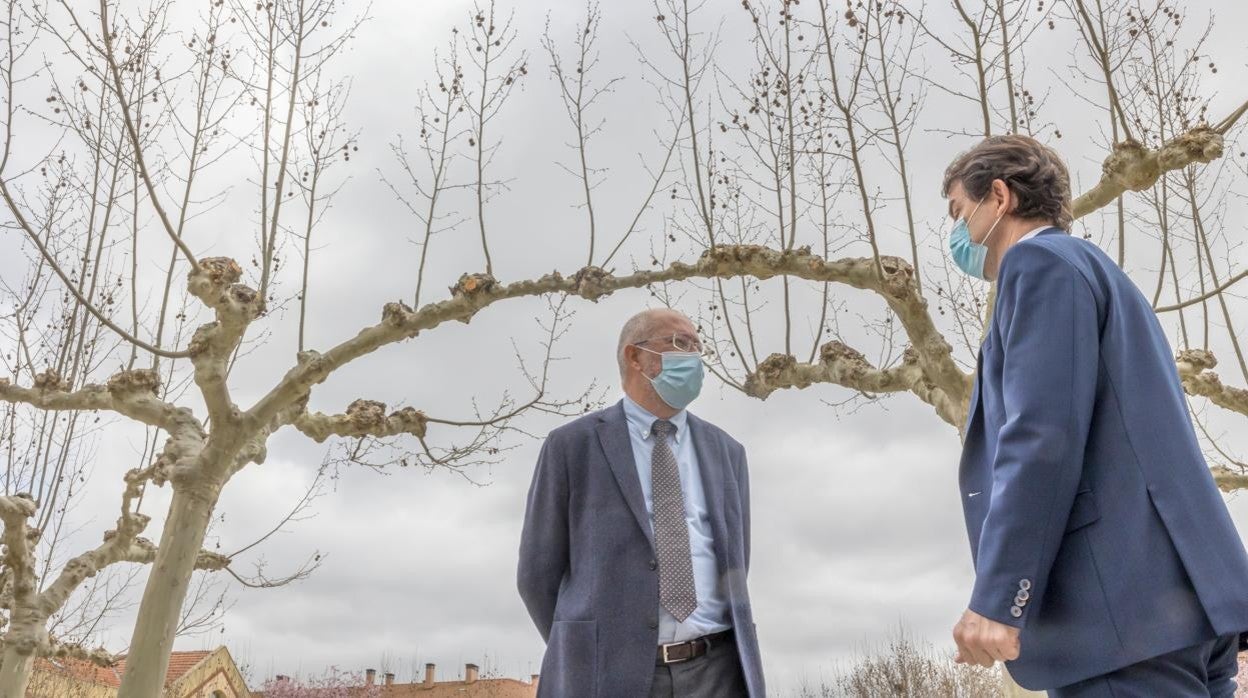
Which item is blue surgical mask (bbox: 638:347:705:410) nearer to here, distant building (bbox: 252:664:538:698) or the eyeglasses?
the eyeglasses

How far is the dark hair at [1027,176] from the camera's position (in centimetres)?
250

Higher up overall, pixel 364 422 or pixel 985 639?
pixel 364 422

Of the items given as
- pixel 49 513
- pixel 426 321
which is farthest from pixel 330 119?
pixel 49 513

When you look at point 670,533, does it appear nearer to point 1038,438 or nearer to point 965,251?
point 965,251

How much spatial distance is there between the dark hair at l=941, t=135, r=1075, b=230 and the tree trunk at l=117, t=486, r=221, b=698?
6.58m

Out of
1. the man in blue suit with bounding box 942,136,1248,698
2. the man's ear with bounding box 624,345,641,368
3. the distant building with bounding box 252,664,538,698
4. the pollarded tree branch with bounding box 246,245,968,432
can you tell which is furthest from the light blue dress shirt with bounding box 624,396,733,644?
the distant building with bounding box 252,664,538,698

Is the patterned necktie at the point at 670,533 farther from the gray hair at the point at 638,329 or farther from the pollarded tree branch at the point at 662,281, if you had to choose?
the pollarded tree branch at the point at 662,281

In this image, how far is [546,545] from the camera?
362 cm

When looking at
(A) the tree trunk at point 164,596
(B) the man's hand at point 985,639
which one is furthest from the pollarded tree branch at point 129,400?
(B) the man's hand at point 985,639

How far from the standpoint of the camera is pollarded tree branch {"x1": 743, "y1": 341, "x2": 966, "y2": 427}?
293 inches

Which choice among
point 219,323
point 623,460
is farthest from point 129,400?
point 623,460

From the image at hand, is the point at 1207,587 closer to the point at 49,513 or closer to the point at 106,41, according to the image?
the point at 106,41

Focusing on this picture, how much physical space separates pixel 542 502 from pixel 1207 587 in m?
2.24

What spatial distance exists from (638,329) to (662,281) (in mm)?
3547
